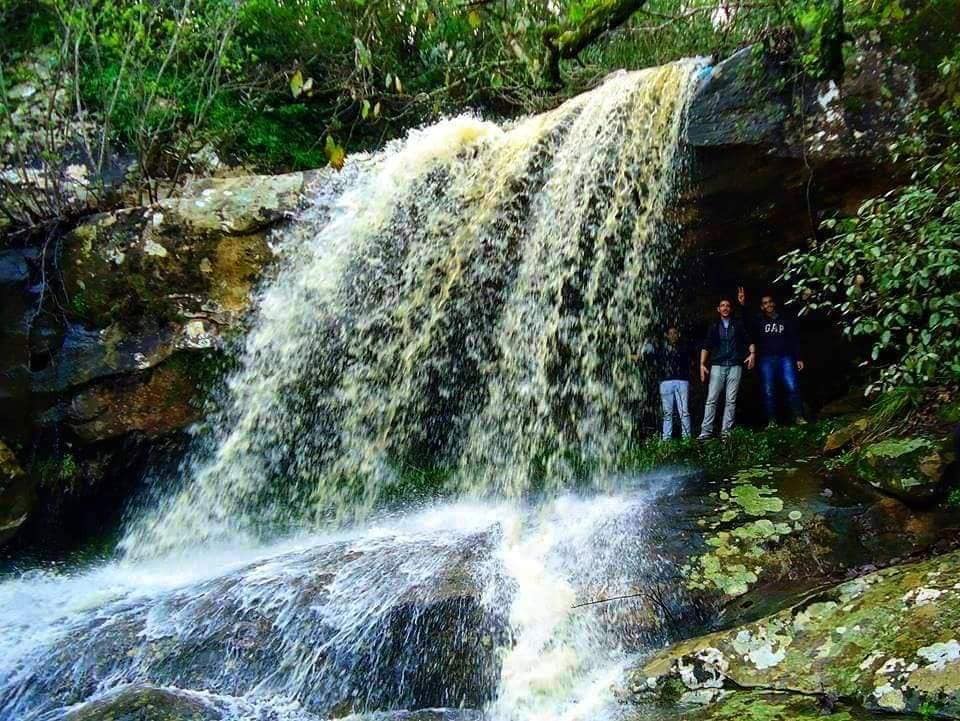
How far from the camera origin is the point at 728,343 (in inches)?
300

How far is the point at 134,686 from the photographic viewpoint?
454 centimetres

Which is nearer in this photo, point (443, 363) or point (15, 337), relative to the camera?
point (15, 337)

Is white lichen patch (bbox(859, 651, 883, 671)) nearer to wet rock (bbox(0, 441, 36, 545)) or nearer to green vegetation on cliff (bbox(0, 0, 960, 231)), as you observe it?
green vegetation on cliff (bbox(0, 0, 960, 231))

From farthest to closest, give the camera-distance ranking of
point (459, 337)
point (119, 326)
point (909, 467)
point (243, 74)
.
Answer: point (243, 74) → point (459, 337) → point (119, 326) → point (909, 467)

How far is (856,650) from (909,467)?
1826 millimetres

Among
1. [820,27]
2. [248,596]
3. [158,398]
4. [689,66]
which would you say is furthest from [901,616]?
[158,398]

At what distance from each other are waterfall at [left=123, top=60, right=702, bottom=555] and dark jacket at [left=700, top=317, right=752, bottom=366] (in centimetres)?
66

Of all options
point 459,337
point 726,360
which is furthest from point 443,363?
point 726,360

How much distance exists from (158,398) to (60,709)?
144 inches

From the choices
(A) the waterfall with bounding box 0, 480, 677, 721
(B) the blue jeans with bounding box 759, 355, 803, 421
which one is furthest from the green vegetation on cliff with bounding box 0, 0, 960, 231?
(A) the waterfall with bounding box 0, 480, 677, 721

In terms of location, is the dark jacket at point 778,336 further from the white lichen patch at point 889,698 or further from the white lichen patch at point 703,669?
the white lichen patch at point 889,698

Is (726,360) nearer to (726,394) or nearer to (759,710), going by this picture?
(726,394)

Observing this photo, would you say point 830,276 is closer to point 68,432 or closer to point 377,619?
point 377,619

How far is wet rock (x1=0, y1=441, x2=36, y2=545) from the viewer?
24.0ft
